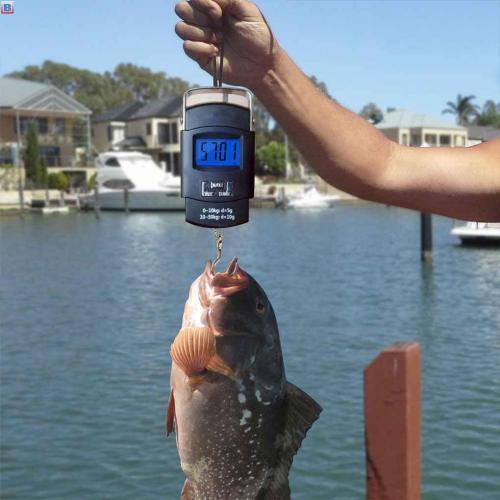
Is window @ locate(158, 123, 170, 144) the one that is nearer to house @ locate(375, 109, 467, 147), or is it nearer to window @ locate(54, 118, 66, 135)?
window @ locate(54, 118, 66, 135)

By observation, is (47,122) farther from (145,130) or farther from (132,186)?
(132,186)

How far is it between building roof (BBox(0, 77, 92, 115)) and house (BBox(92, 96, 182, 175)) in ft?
29.4

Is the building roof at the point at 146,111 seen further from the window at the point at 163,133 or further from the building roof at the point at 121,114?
the window at the point at 163,133

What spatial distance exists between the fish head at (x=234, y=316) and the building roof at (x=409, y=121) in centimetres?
8137

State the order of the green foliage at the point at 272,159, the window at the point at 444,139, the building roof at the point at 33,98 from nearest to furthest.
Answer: the building roof at the point at 33,98
the green foliage at the point at 272,159
the window at the point at 444,139

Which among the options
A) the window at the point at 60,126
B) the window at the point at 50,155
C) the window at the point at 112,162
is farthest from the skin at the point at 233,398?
the window at the point at 60,126

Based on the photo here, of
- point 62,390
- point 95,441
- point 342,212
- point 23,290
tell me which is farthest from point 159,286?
point 342,212

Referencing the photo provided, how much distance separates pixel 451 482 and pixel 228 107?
22.6ft

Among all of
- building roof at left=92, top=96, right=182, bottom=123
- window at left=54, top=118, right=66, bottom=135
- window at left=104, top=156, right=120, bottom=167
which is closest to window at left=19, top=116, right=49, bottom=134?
window at left=54, top=118, right=66, bottom=135

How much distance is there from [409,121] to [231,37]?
83755 mm

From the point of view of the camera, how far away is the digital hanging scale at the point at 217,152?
2215 mm

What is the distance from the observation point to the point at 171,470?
8.71m

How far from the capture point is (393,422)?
180 cm

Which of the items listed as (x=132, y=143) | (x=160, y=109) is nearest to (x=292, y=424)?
(x=160, y=109)
